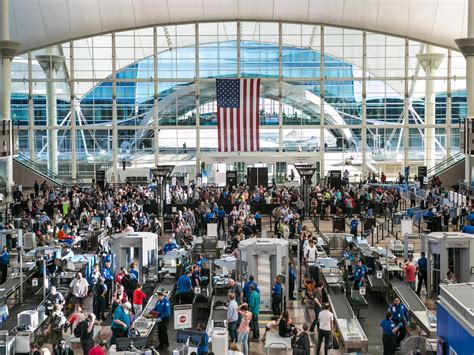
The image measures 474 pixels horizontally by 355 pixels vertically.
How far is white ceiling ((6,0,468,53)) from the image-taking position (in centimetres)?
4666

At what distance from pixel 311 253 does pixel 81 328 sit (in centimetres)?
876

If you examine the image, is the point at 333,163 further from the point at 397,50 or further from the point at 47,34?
the point at 47,34

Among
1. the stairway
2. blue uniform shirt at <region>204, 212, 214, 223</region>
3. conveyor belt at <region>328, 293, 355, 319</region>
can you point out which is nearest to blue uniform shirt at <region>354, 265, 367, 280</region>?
conveyor belt at <region>328, 293, 355, 319</region>

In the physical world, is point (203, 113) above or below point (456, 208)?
above

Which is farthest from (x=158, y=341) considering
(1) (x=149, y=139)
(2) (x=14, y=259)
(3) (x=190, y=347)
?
(1) (x=149, y=139)

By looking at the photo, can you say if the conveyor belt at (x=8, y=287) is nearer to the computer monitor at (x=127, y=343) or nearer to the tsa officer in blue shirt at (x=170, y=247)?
the tsa officer in blue shirt at (x=170, y=247)

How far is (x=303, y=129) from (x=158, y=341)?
110 feet

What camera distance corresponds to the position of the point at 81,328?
1541cm

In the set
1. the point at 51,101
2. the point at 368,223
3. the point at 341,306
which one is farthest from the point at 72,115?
the point at 341,306

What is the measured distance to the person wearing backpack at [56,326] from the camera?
1645 cm

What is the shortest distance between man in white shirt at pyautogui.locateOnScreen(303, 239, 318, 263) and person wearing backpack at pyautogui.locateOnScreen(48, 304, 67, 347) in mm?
7799

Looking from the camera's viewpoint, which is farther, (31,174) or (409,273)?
(31,174)

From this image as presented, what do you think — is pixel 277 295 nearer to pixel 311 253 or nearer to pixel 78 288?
pixel 78 288

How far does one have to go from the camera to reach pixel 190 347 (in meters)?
13.7
